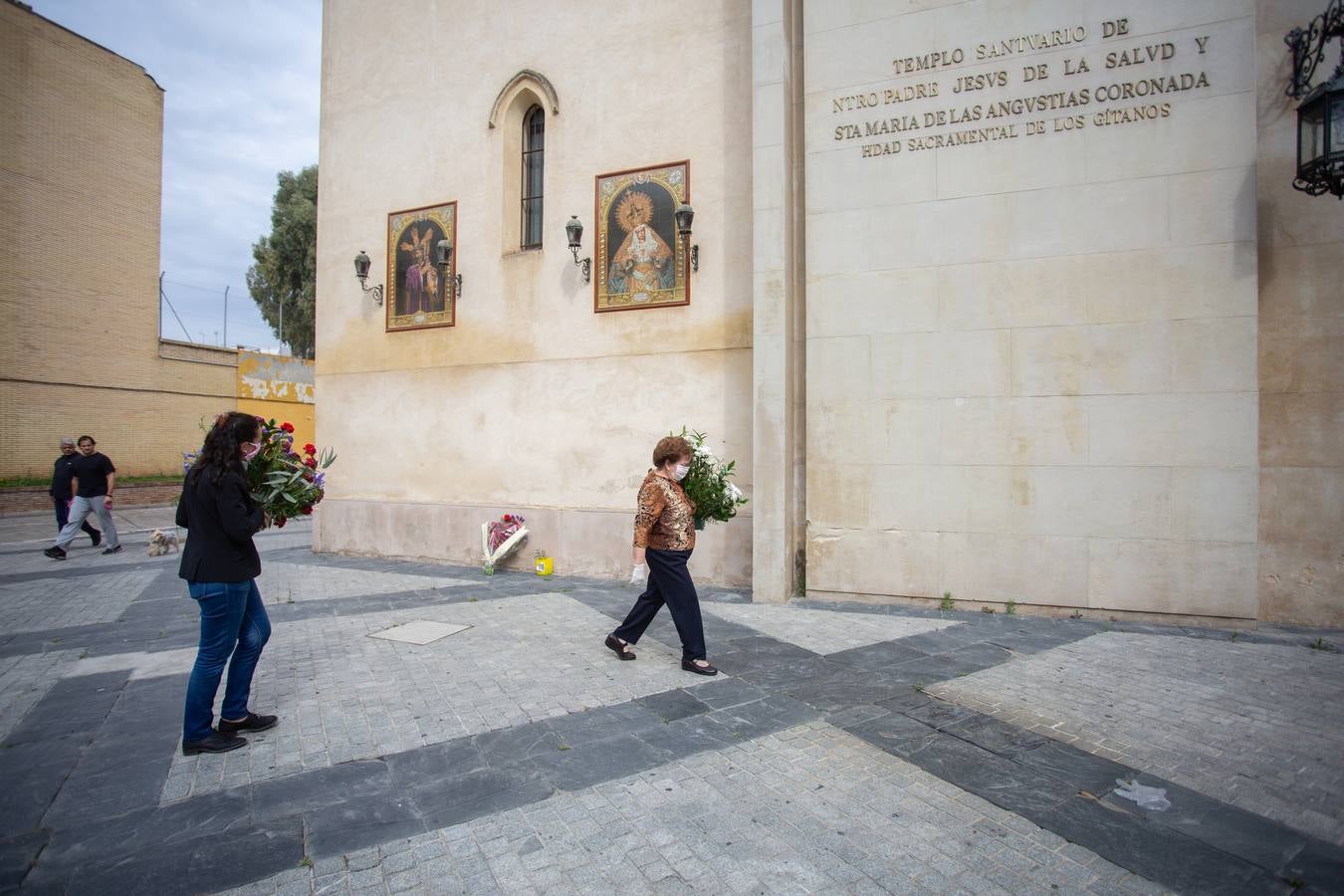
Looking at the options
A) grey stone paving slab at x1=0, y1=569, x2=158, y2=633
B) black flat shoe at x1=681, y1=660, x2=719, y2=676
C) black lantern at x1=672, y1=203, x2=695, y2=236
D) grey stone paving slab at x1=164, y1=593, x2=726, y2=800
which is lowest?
grey stone paving slab at x1=0, y1=569, x2=158, y2=633

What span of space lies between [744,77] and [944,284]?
4.12 metres

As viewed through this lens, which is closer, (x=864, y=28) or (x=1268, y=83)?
(x=1268, y=83)

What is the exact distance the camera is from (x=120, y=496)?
69.0ft

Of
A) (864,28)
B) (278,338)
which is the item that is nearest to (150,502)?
(278,338)

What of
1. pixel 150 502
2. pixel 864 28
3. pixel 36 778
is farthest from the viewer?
pixel 150 502

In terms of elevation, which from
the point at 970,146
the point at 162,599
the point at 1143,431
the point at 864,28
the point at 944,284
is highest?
the point at 864,28

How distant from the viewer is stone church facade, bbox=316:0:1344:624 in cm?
713

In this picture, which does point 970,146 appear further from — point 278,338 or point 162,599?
point 278,338

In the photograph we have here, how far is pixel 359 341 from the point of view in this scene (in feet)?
40.8

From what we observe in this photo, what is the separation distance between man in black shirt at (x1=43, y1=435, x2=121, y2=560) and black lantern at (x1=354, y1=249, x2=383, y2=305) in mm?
5366

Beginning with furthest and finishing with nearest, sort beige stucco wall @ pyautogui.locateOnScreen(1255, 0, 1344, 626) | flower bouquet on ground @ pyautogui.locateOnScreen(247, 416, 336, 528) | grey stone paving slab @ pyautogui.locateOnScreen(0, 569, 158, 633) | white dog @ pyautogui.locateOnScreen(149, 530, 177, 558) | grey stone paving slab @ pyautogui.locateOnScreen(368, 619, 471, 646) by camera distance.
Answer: white dog @ pyautogui.locateOnScreen(149, 530, 177, 558), grey stone paving slab @ pyautogui.locateOnScreen(0, 569, 158, 633), beige stucco wall @ pyautogui.locateOnScreen(1255, 0, 1344, 626), grey stone paving slab @ pyautogui.locateOnScreen(368, 619, 471, 646), flower bouquet on ground @ pyautogui.locateOnScreen(247, 416, 336, 528)

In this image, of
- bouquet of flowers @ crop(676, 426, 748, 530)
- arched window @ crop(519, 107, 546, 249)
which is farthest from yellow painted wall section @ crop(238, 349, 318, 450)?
bouquet of flowers @ crop(676, 426, 748, 530)

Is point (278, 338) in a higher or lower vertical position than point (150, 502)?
higher

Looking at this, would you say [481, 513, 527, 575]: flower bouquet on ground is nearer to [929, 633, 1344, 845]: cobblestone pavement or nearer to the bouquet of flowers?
the bouquet of flowers
